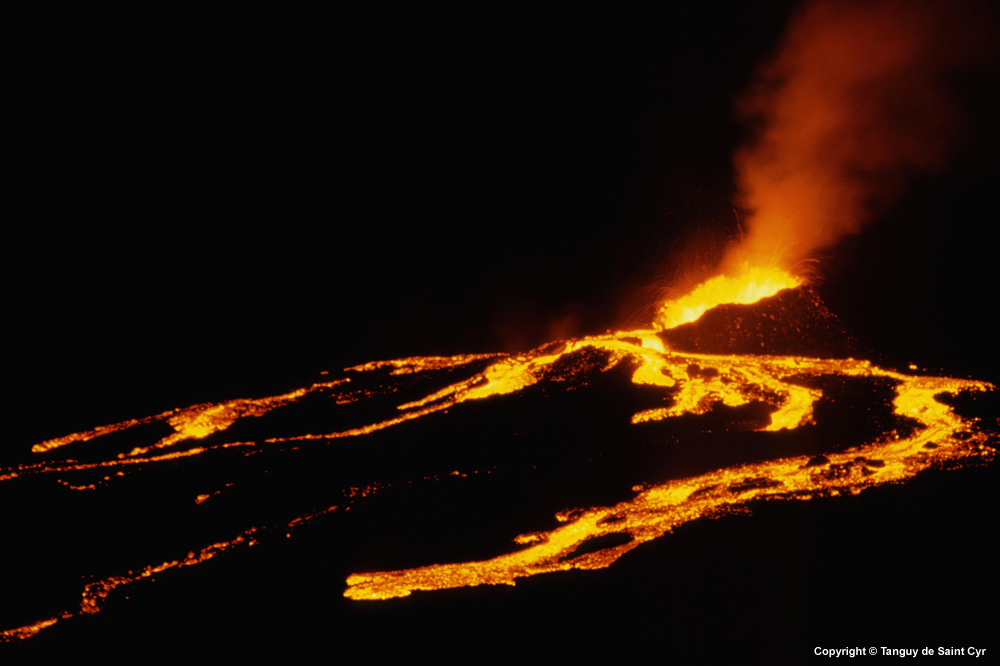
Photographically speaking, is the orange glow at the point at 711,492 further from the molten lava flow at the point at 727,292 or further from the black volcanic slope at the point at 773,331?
the molten lava flow at the point at 727,292

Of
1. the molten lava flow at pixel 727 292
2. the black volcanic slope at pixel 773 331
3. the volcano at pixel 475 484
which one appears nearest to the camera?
the volcano at pixel 475 484

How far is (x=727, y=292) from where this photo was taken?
14.7ft

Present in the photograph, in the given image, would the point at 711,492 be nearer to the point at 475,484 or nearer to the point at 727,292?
the point at 475,484

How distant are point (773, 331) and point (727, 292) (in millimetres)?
524

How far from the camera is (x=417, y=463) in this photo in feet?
9.59

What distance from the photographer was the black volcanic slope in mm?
3941

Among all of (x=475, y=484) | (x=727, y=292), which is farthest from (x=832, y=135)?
(x=475, y=484)

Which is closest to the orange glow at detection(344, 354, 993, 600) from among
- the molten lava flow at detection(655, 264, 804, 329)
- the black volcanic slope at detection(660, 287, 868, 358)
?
the black volcanic slope at detection(660, 287, 868, 358)

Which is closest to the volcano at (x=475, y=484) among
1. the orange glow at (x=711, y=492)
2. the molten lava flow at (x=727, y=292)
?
the orange glow at (x=711, y=492)

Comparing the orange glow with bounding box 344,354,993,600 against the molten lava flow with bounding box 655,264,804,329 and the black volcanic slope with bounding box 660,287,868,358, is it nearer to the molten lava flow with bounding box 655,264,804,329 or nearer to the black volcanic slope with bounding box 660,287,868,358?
the black volcanic slope with bounding box 660,287,868,358

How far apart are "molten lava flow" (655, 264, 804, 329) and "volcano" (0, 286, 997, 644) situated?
377 millimetres

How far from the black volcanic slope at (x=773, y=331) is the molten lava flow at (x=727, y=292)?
14 cm

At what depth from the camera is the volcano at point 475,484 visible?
84.1 inches

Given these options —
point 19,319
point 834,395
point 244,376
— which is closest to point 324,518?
point 244,376
